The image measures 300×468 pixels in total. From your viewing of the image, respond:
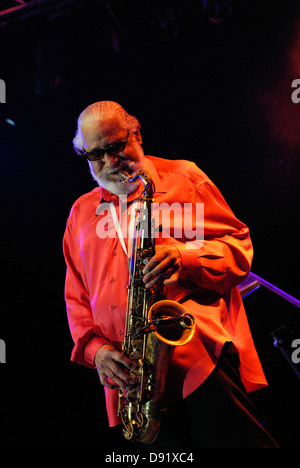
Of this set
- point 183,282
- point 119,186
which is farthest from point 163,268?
point 119,186

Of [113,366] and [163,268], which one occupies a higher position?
[163,268]

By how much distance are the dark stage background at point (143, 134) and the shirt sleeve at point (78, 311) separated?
1308mm

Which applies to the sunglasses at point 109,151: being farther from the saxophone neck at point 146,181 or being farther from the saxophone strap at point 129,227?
the saxophone strap at point 129,227

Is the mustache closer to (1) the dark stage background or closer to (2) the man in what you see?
(2) the man

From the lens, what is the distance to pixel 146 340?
2.06 m

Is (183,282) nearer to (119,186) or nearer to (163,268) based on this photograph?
(163,268)

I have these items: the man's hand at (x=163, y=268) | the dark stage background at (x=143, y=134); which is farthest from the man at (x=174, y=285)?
the dark stage background at (x=143, y=134)

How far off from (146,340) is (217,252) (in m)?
0.59

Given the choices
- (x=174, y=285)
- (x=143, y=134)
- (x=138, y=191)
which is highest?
(x=143, y=134)

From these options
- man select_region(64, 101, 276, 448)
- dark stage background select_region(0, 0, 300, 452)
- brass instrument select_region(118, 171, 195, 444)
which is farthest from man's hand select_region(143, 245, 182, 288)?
dark stage background select_region(0, 0, 300, 452)

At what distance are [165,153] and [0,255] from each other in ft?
6.21

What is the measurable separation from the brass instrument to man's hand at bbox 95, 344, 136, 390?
1.7 inches

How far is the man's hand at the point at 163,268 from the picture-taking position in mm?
1961

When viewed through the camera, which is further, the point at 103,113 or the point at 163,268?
the point at 103,113
